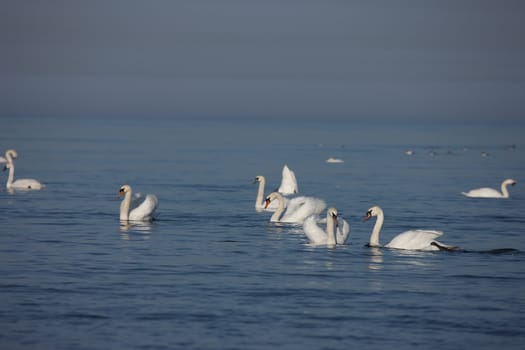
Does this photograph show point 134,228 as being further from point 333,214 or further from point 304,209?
point 333,214

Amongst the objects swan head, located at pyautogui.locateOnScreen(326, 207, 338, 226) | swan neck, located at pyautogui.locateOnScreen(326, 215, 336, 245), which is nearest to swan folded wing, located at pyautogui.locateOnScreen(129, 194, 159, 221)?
swan neck, located at pyautogui.locateOnScreen(326, 215, 336, 245)

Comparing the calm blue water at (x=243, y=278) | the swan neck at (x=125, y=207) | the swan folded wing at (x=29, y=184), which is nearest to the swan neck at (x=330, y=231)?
the calm blue water at (x=243, y=278)

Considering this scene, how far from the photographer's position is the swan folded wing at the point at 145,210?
27.5 m

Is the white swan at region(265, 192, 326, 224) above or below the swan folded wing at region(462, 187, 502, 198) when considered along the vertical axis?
below

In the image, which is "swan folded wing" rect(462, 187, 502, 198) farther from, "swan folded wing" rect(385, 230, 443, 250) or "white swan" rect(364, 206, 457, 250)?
"swan folded wing" rect(385, 230, 443, 250)

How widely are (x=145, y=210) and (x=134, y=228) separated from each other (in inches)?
48.7

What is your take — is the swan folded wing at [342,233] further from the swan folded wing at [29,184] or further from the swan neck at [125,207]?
the swan folded wing at [29,184]

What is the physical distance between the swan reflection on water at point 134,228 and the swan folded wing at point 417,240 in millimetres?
6218

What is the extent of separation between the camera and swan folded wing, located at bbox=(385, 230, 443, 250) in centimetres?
2198

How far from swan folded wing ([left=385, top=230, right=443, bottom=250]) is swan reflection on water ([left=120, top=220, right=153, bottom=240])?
20.4 ft

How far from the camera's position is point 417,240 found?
72.3ft

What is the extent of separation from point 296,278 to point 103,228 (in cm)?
867

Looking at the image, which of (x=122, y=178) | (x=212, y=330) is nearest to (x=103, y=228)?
(x=212, y=330)

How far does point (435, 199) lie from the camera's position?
36250 millimetres
